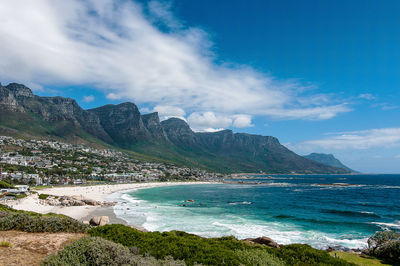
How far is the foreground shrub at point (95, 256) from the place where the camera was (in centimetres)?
953

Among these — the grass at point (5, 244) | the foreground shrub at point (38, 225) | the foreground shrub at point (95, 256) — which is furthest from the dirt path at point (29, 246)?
the foreground shrub at point (95, 256)

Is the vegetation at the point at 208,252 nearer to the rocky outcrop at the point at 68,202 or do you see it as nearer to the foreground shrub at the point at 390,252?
the foreground shrub at the point at 390,252

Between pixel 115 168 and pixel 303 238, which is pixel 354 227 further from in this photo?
pixel 115 168

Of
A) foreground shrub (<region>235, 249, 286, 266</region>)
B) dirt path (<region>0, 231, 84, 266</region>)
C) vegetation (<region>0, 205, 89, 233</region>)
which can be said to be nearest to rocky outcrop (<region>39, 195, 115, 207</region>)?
vegetation (<region>0, 205, 89, 233</region>)

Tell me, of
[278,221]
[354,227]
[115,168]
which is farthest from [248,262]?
[115,168]

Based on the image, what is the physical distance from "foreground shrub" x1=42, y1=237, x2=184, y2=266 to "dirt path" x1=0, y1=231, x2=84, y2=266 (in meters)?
1.42

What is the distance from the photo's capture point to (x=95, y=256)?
9.74 m

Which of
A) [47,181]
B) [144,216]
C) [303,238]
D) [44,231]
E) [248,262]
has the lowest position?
[47,181]

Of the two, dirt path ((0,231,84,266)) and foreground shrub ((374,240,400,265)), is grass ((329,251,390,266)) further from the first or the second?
dirt path ((0,231,84,266))

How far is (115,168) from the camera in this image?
18775 cm

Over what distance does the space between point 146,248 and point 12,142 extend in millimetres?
206185

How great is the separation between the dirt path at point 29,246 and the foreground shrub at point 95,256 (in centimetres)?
142

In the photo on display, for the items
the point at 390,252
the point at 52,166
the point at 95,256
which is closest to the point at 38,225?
the point at 95,256

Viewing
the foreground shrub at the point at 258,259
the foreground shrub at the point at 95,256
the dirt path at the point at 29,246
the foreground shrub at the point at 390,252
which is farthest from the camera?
the foreground shrub at the point at 390,252
